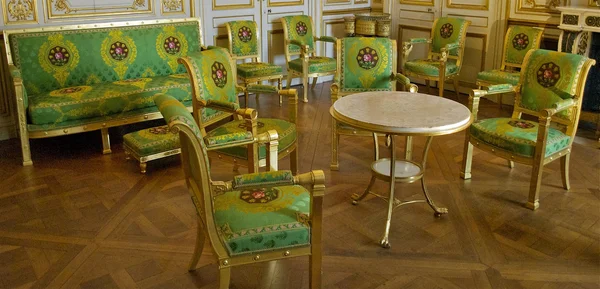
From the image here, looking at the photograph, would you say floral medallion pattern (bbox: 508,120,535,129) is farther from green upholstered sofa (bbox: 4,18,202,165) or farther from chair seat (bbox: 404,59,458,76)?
green upholstered sofa (bbox: 4,18,202,165)

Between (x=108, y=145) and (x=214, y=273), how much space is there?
173cm

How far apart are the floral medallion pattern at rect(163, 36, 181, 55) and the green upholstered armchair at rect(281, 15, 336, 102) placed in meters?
1.11

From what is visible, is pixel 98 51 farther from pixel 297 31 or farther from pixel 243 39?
pixel 297 31

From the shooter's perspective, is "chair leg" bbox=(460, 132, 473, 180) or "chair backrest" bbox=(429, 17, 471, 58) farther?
"chair backrest" bbox=(429, 17, 471, 58)

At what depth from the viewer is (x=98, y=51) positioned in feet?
12.8

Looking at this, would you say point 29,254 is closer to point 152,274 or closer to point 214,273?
point 152,274

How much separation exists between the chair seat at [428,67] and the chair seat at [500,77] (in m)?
0.34

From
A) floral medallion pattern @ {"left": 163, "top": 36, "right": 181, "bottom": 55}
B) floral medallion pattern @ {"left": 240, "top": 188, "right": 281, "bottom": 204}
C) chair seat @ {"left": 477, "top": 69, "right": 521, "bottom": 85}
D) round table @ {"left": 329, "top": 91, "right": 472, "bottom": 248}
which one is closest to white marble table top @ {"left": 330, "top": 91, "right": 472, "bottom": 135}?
round table @ {"left": 329, "top": 91, "right": 472, "bottom": 248}

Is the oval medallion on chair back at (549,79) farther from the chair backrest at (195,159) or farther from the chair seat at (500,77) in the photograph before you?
the chair backrest at (195,159)

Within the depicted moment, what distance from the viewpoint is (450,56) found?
4.87 metres

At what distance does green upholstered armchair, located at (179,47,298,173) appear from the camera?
2.67 meters

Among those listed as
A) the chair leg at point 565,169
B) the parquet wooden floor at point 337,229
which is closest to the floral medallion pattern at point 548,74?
the chair leg at point 565,169

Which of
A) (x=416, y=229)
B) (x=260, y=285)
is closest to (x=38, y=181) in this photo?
(x=260, y=285)

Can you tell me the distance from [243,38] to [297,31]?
1.84 feet
